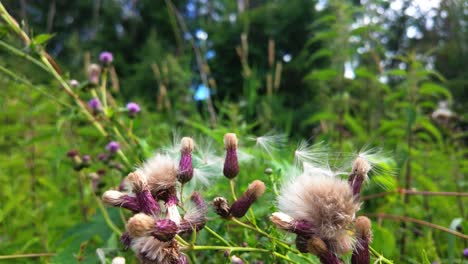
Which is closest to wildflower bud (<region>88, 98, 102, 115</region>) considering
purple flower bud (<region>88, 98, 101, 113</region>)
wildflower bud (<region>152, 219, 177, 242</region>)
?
purple flower bud (<region>88, 98, 101, 113</region>)

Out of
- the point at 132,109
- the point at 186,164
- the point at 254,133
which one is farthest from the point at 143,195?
the point at 254,133

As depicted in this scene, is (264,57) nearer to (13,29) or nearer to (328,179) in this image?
(13,29)

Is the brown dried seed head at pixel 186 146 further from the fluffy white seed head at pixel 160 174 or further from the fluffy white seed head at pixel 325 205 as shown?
the fluffy white seed head at pixel 325 205

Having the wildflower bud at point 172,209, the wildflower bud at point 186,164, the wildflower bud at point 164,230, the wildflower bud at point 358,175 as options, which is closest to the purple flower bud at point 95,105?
the wildflower bud at point 186,164

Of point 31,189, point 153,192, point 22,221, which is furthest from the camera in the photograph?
point 31,189

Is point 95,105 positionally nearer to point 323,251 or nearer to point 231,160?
point 231,160

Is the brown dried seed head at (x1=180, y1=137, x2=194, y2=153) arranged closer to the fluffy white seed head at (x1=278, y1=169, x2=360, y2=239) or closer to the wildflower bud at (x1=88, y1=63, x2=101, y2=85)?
the fluffy white seed head at (x1=278, y1=169, x2=360, y2=239)

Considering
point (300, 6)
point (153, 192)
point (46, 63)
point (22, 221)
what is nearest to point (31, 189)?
point (22, 221)
